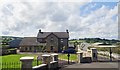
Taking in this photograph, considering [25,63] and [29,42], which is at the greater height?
[29,42]

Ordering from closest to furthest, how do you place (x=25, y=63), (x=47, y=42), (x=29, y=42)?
(x=25, y=63), (x=47, y=42), (x=29, y=42)

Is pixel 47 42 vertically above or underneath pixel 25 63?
above

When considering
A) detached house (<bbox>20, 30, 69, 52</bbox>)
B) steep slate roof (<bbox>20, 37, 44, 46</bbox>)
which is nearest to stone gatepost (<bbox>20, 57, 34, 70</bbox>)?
detached house (<bbox>20, 30, 69, 52</bbox>)

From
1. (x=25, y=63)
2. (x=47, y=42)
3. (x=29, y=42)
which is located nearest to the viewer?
(x=25, y=63)

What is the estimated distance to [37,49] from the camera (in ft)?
201

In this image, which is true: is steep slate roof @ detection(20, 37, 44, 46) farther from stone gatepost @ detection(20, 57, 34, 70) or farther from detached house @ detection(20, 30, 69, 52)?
stone gatepost @ detection(20, 57, 34, 70)

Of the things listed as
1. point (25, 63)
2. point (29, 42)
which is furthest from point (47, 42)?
point (25, 63)

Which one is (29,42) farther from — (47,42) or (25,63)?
(25,63)

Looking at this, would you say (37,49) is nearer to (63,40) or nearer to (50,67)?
(63,40)

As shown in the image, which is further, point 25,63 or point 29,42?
point 29,42

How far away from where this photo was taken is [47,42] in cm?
5850

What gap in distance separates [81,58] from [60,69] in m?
7.30

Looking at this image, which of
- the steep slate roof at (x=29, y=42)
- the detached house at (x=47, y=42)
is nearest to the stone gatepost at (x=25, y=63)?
the detached house at (x=47, y=42)

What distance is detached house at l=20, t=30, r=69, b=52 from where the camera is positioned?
5834cm
